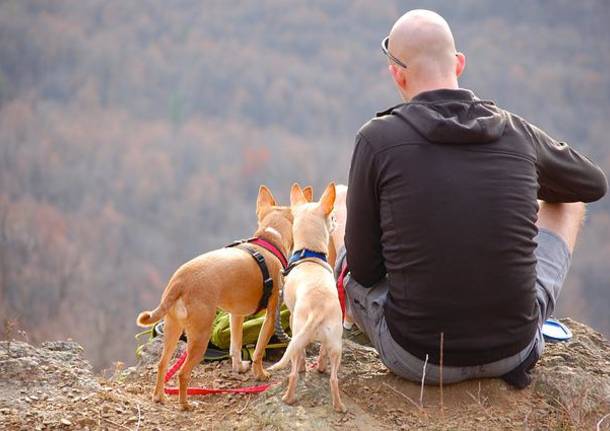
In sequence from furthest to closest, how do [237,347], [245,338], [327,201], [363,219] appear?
[245,338] → [237,347] → [327,201] → [363,219]

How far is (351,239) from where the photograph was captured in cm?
335

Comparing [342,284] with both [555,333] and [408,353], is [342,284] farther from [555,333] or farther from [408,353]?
[555,333]

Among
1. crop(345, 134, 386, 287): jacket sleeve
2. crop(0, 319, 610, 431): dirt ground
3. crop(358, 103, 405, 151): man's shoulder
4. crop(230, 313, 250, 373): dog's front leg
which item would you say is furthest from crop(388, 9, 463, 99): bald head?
crop(230, 313, 250, 373): dog's front leg

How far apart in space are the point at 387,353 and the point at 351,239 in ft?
2.01

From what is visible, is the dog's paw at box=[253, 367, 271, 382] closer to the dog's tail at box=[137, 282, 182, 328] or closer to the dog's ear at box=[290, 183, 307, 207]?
the dog's tail at box=[137, 282, 182, 328]

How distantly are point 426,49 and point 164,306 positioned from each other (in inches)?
72.5

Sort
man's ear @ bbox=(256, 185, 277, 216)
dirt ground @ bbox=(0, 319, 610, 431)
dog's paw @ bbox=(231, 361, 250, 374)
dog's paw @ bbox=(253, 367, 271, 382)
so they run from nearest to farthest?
1. dirt ground @ bbox=(0, 319, 610, 431)
2. dog's paw @ bbox=(253, 367, 271, 382)
3. dog's paw @ bbox=(231, 361, 250, 374)
4. man's ear @ bbox=(256, 185, 277, 216)

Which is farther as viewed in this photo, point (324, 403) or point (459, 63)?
point (459, 63)

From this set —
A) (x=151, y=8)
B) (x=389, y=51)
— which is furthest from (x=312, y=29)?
(x=389, y=51)

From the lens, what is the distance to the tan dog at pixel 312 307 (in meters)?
3.08

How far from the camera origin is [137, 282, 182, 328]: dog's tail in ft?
11.4

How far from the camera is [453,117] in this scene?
3.03m

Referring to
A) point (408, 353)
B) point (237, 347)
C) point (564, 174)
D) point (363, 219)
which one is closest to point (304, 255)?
point (363, 219)

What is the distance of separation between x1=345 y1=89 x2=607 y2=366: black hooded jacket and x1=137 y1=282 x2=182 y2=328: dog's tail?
3.25ft
